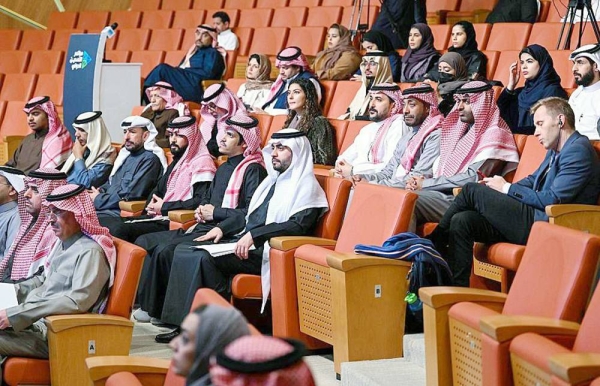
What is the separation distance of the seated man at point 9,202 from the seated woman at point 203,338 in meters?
2.67

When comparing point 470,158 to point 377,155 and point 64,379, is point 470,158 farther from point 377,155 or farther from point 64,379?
point 64,379

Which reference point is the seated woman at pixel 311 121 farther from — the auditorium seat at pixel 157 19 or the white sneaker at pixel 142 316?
the auditorium seat at pixel 157 19

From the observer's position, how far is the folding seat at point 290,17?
861cm

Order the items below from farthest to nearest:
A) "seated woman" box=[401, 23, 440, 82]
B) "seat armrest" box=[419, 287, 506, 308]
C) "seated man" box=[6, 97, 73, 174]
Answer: "seated man" box=[6, 97, 73, 174] → "seated woman" box=[401, 23, 440, 82] → "seat armrest" box=[419, 287, 506, 308]

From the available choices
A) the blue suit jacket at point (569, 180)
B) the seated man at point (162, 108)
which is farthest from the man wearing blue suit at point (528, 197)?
the seated man at point (162, 108)

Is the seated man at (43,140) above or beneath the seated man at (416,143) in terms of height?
beneath

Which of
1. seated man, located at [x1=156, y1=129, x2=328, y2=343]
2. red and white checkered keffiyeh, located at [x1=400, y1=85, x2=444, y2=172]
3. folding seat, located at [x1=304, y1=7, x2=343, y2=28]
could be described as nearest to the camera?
seated man, located at [x1=156, y1=129, x2=328, y2=343]

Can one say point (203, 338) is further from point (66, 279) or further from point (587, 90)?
point (587, 90)

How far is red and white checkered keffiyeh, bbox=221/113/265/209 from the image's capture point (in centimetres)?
498

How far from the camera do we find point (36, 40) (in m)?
10.1

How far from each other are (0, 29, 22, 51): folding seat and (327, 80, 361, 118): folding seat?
4.82 meters

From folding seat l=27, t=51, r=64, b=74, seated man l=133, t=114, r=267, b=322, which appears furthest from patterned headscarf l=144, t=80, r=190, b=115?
folding seat l=27, t=51, r=64, b=74

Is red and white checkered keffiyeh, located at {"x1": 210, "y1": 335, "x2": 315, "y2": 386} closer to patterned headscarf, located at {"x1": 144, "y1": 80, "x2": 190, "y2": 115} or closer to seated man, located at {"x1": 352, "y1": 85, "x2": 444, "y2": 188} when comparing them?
seated man, located at {"x1": 352, "y1": 85, "x2": 444, "y2": 188}

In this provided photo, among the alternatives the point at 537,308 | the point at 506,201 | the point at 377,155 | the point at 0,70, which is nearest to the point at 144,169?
the point at 377,155
